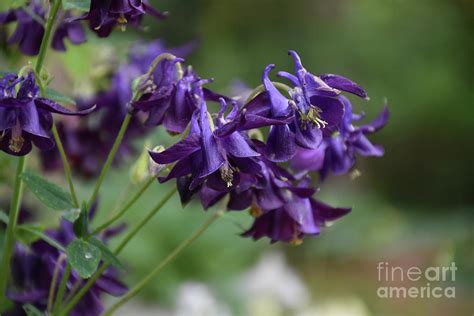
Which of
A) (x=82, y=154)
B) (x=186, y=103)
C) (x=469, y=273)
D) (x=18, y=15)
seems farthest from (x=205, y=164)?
(x=469, y=273)

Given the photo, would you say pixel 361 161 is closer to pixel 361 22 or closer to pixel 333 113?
pixel 361 22

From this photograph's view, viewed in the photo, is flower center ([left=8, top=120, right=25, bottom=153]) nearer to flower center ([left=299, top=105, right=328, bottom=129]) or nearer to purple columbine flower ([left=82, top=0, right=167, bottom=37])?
purple columbine flower ([left=82, top=0, right=167, bottom=37])

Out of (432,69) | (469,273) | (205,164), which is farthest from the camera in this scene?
(432,69)

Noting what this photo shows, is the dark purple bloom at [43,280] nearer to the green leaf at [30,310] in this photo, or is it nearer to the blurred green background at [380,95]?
the green leaf at [30,310]

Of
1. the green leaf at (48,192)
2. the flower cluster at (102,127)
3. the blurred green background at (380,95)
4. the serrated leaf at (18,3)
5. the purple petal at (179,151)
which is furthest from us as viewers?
the blurred green background at (380,95)

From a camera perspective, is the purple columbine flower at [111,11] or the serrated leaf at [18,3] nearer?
the purple columbine flower at [111,11]

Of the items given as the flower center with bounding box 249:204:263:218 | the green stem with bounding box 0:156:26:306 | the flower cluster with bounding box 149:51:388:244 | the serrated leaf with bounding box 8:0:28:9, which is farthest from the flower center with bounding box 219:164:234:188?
the serrated leaf with bounding box 8:0:28:9

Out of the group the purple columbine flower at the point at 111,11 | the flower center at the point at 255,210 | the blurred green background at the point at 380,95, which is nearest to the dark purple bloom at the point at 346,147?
the flower center at the point at 255,210
